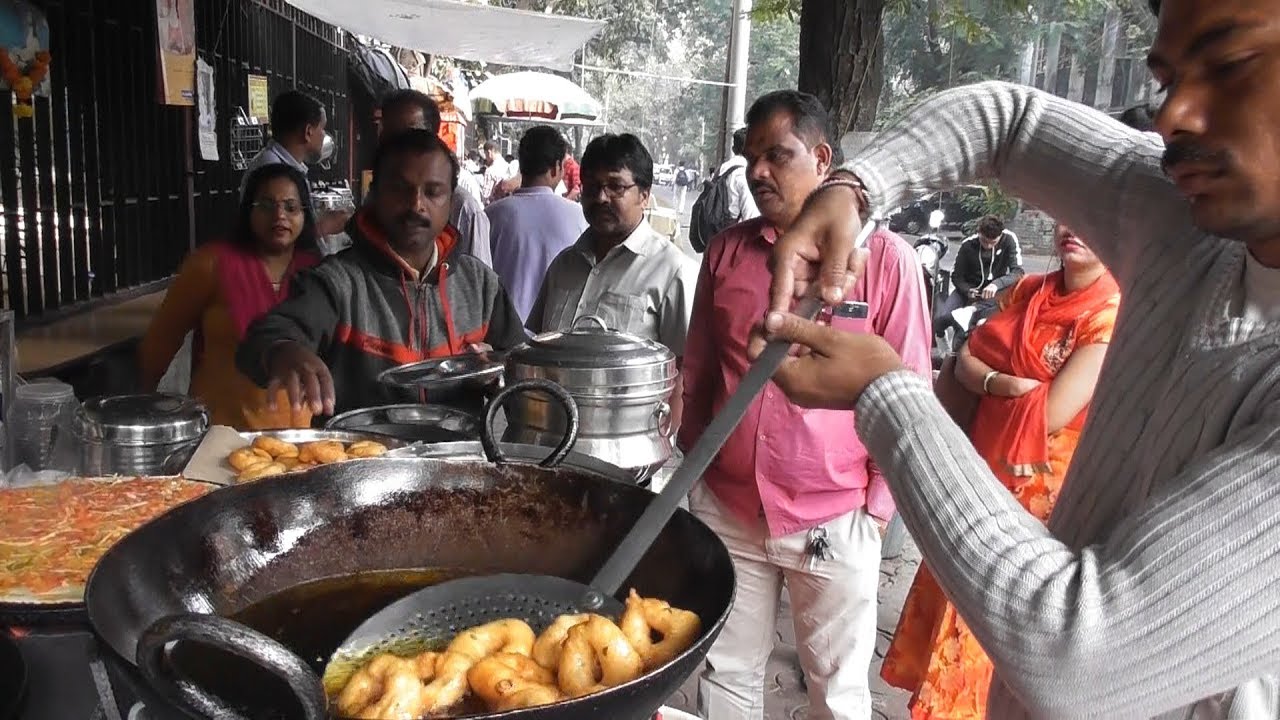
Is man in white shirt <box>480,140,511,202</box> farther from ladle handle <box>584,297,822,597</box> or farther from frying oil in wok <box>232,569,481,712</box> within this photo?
ladle handle <box>584,297,822,597</box>

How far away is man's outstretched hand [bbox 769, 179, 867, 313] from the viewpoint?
1.54 m

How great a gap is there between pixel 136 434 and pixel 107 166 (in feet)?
14.9

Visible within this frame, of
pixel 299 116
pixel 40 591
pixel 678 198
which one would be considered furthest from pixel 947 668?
pixel 678 198

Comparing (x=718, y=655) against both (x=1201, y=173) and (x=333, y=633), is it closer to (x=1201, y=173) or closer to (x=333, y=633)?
(x=333, y=633)

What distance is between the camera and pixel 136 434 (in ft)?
7.50

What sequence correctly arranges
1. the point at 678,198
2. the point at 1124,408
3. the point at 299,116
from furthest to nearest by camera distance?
the point at 678,198 < the point at 299,116 < the point at 1124,408

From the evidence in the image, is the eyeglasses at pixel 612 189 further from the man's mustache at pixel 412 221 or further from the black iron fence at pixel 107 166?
the black iron fence at pixel 107 166

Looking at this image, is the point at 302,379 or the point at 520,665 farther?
the point at 302,379

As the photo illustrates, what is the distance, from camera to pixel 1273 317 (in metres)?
1.13

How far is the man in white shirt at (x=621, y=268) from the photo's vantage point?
4012 millimetres

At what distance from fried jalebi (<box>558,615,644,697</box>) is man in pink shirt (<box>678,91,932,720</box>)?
192cm

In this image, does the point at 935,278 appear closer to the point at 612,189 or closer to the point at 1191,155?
the point at 612,189

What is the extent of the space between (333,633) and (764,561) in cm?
204

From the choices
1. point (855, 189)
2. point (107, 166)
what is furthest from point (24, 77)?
point (855, 189)
